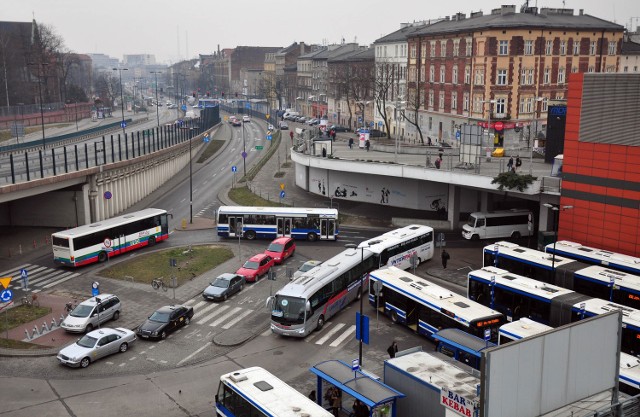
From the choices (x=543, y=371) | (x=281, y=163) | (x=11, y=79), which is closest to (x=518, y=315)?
(x=543, y=371)

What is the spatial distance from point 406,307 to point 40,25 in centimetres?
14273

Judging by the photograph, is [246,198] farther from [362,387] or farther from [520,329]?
[362,387]

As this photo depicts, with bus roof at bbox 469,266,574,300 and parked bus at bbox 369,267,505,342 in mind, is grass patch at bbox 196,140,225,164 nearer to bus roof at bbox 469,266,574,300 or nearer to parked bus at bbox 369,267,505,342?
parked bus at bbox 369,267,505,342

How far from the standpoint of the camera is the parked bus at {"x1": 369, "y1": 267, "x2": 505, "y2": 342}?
28.6 meters

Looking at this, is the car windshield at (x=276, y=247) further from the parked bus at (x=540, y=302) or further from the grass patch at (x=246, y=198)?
the grass patch at (x=246, y=198)

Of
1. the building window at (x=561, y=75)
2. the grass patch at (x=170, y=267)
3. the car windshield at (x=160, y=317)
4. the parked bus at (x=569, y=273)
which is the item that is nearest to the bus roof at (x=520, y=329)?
the parked bus at (x=569, y=273)

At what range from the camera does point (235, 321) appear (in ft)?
111

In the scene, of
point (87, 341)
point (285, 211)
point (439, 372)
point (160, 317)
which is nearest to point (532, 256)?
point (439, 372)

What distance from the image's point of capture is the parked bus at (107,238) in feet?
137

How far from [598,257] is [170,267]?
26.2m

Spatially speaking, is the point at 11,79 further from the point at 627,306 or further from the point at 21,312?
the point at 627,306

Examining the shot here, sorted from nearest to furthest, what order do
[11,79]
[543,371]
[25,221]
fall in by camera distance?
[543,371]
[25,221]
[11,79]

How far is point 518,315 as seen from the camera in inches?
1248

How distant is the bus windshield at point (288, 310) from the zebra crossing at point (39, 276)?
16.2 meters
